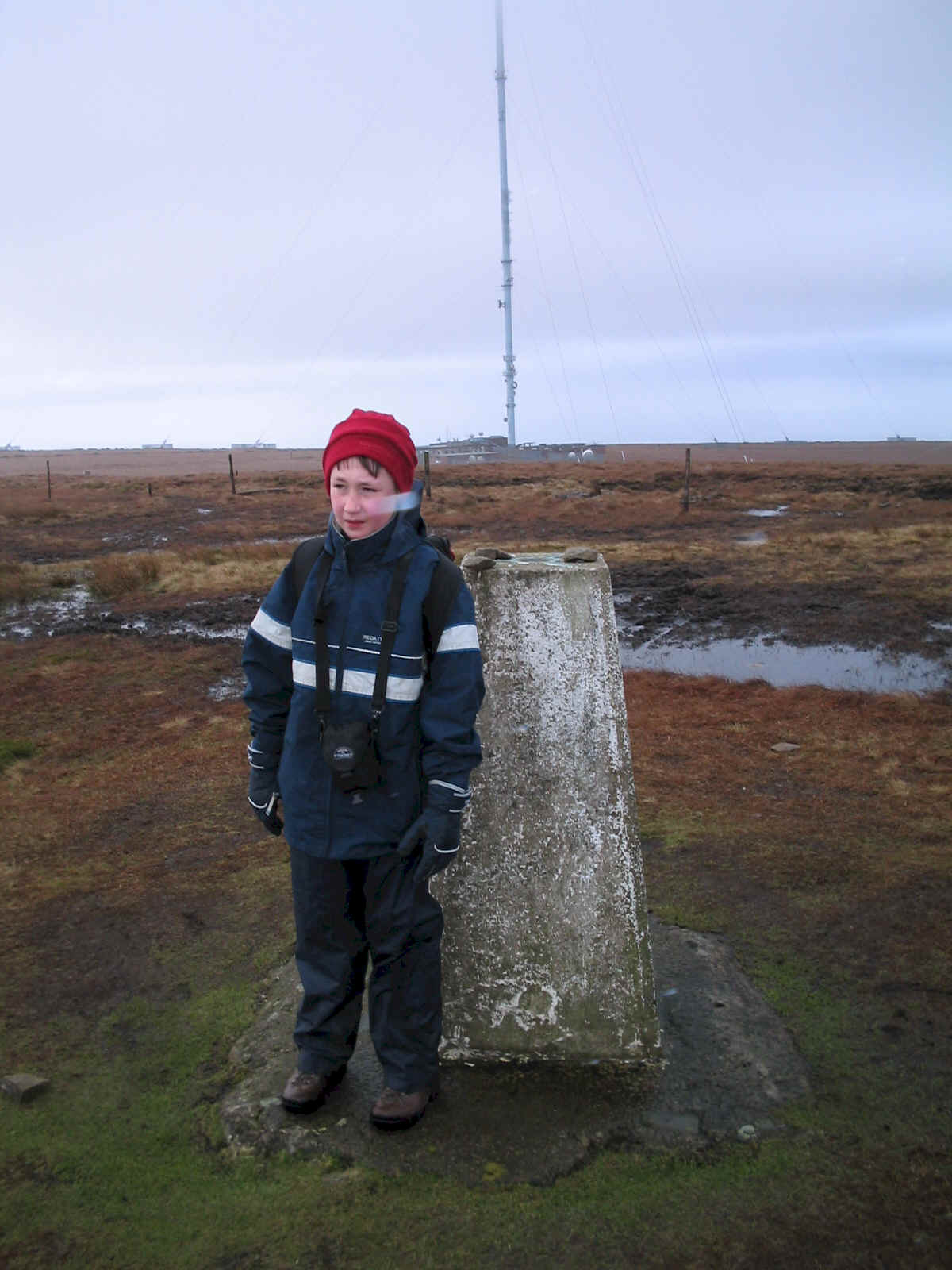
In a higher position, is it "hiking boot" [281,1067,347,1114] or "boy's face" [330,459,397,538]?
"boy's face" [330,459,397,538]

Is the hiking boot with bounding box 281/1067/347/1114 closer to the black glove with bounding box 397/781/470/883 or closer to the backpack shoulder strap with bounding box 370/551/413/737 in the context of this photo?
the black glove with bounding box 397/781/470/883

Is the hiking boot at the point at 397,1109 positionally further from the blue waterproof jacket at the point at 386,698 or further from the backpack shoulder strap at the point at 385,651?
the backpack shoulder strap at the point at 385,651

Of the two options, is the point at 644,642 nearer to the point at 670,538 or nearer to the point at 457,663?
the point at 457,663

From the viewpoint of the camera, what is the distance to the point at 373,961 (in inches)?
113

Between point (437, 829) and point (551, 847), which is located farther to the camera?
point (551, 847)

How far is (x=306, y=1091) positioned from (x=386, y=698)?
117 centimetres

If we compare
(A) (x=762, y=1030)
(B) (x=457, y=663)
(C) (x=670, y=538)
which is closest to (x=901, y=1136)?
(A) (x=762, y=1030)

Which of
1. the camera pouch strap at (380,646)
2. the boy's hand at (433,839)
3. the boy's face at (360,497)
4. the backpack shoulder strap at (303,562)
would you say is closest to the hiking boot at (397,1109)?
the boy's hand at (433,839)

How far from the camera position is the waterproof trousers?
2.81 metres

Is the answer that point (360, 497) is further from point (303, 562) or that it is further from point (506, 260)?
point (506, 260)

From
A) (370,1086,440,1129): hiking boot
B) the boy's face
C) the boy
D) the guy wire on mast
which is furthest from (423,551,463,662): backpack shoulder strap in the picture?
the guy wire on mast

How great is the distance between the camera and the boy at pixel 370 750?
2.66 metres

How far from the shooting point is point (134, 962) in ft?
12.9

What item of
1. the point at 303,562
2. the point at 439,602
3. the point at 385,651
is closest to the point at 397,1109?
the point at 385,651
